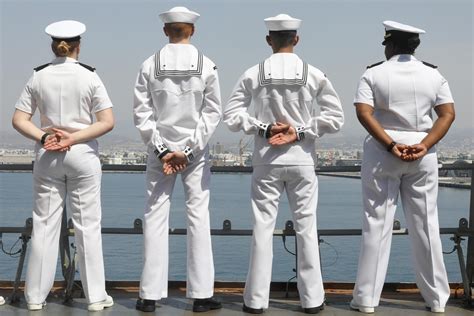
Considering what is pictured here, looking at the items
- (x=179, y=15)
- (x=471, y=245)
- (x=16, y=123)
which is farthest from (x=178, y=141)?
(x=471, y=245)

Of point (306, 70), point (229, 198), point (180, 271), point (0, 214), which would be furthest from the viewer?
point (0, 214)

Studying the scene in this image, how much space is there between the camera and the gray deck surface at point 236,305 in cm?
502

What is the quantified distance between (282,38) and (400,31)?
0.69 meters

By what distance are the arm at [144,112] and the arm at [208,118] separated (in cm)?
17

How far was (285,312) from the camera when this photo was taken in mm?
5043

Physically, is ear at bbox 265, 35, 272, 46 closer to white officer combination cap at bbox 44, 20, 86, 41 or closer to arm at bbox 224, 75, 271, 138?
arm at bbox 224, 75, 271, 138

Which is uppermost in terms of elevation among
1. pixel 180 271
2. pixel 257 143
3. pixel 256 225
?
pixel 257 143

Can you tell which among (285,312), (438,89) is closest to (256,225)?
(285,312)

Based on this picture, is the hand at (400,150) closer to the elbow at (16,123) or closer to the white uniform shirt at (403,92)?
A: the white uniform shirt at (403,92)

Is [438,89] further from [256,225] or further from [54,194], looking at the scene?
[54,194]

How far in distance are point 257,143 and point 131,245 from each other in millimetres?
2378

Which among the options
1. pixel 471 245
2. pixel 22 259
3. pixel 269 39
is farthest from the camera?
pixel 471 245

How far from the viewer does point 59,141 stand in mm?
4836

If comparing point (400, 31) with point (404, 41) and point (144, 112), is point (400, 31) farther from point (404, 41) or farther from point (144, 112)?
point (144, 112)
